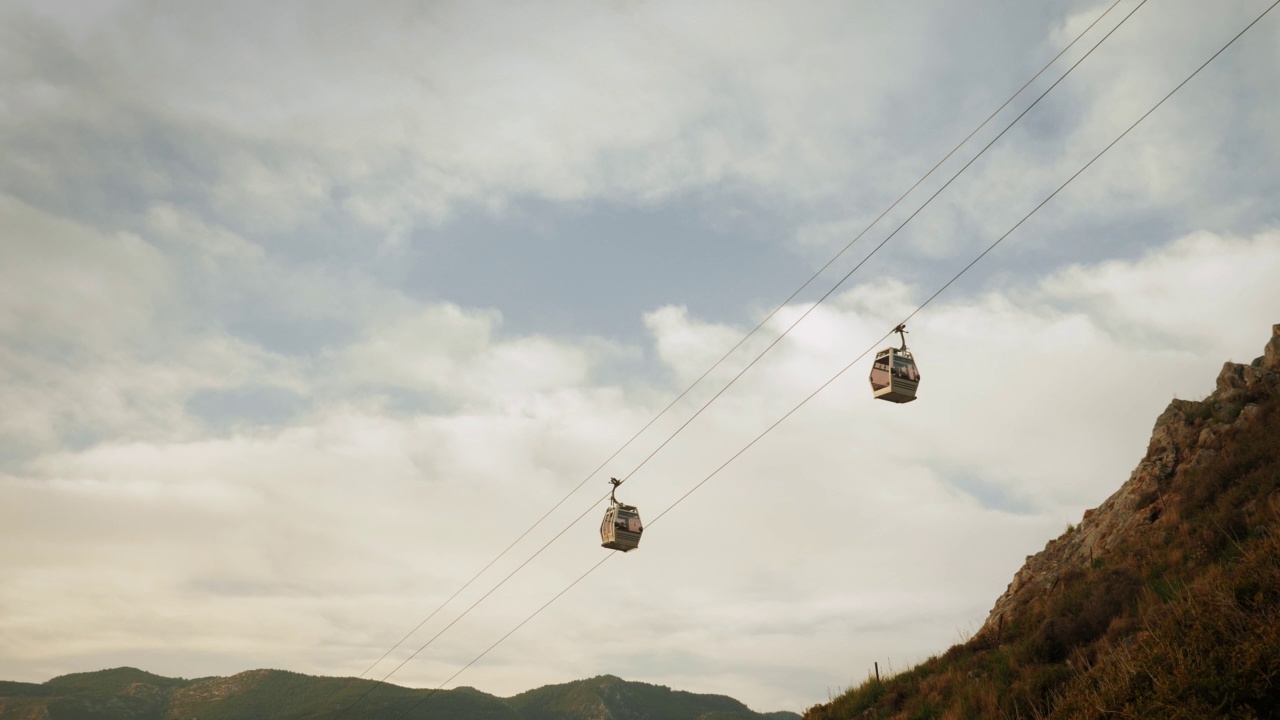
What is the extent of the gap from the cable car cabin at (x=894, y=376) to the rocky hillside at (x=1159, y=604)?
714 centimetres

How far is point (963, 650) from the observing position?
94.1 feet

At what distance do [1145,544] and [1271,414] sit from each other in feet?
22.0

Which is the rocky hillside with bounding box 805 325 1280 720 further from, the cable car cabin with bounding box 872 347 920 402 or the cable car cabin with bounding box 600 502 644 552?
the cable car cabin with bounding box 600 502 644 552

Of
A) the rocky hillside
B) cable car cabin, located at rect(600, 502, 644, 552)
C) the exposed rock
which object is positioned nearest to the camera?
the rocky hillside

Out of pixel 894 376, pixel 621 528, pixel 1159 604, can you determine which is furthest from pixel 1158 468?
pixel 621 528

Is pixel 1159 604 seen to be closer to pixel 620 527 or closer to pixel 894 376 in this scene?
pixel 894 376

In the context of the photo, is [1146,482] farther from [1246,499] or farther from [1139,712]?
[1139,712]

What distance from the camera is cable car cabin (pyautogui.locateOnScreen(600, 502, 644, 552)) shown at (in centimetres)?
2700

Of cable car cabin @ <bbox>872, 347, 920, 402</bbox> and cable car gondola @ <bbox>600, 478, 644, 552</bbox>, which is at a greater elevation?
cable car cabin @ <bbox>872, 347, 920, 402</bbox>

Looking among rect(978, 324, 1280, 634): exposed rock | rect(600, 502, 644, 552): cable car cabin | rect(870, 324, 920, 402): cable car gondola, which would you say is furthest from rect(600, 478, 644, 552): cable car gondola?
rect(978, 324, 1280, 634): exposed rock

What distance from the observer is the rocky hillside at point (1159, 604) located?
13664mm

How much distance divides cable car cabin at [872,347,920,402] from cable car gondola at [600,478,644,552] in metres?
9.02

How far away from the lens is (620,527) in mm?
27109

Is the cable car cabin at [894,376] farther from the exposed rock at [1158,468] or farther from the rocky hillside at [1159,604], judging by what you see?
the exposed rock at [1158,468]
